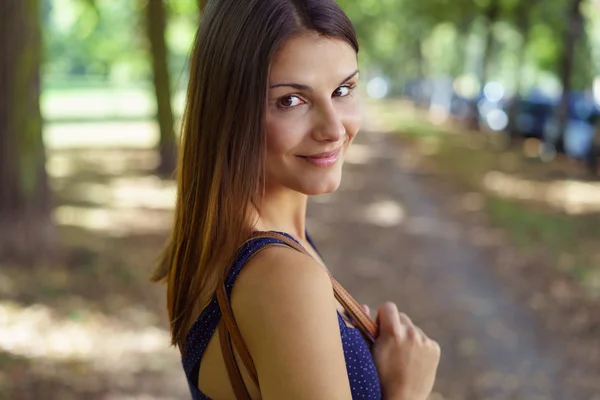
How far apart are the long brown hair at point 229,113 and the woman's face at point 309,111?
3cm

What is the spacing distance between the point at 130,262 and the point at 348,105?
7120 millimetres

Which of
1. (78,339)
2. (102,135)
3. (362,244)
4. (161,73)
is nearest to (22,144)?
(78,339)

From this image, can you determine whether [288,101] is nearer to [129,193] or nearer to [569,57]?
[129,193]

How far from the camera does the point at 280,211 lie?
1675 mm

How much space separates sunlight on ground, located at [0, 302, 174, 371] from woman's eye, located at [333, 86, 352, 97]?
430 centimetres

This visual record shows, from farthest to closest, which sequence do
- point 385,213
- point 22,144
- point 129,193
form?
point 129,193 < point 385,213 < point 22,144

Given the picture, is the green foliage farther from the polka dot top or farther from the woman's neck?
the polka dot top

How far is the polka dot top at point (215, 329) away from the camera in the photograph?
1.42 m

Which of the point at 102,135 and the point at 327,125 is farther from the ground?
the point at 327,125

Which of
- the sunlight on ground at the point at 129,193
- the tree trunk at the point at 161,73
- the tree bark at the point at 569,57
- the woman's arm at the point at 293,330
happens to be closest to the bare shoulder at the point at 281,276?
the woman's arm at the point at 293,330

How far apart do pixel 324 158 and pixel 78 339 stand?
4.79m

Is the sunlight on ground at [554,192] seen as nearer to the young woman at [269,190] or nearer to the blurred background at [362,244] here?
the blurred background at [362,244]

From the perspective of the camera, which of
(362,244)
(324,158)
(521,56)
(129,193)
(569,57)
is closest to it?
(324,158)

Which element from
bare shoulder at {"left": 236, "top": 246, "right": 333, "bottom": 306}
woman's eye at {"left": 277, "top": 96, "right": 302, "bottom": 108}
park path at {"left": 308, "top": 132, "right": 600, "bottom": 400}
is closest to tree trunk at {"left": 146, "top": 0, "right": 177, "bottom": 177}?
park path at {"left": 308, "top": 132, "right": 600, "bottom": 400}
